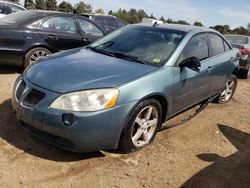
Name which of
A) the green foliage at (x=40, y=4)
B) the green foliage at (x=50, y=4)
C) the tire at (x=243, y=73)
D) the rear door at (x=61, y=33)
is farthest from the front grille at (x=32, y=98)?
the green foliage at (x=50, y=4)

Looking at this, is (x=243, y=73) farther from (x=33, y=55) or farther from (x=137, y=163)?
(x=137, y=163)

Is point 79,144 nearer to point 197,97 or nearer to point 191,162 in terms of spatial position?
point 191,162

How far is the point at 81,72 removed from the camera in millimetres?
4035

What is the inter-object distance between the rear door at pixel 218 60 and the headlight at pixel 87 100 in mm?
2380

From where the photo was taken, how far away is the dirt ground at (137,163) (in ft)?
11.7

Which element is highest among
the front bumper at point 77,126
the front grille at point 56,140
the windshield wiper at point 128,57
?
the windshield wiper at point 128,57

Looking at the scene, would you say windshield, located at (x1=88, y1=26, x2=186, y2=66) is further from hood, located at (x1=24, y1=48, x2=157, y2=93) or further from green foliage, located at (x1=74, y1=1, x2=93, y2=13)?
green foliage, located at (x1=74, y1=1, x2=93, y2=13)

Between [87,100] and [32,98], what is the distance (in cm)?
67

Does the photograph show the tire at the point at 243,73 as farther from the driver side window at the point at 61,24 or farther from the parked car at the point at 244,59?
the driver side window at the point at 61,24

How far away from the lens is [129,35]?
5.23 m

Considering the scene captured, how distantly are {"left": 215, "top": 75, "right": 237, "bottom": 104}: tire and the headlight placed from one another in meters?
3.58

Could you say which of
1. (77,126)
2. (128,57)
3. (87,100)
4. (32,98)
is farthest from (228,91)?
(32,98)

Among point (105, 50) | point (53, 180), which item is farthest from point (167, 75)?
point (53, 180)

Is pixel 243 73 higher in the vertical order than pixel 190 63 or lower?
lower
